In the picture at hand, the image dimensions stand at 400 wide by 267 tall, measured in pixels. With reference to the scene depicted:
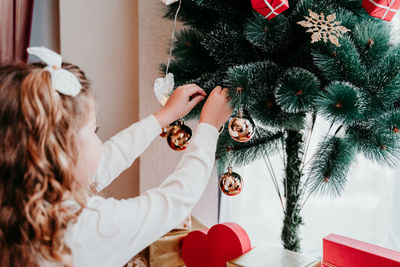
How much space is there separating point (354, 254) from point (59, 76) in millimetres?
673

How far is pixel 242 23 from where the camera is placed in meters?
0.73

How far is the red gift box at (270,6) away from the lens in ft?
1.91

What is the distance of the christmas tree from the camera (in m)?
0.59

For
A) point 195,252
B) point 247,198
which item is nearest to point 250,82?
point 195,252

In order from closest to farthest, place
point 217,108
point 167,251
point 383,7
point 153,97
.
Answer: point 383,7 < point 217,108 < point 167,251 < point 153,97

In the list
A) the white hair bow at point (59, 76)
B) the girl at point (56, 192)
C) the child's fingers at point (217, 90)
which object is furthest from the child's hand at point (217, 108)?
the white hair bow at point (59, 76)

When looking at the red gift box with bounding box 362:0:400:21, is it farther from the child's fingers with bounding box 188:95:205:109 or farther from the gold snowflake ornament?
the child's fingers with bounding box 188:95:205:109

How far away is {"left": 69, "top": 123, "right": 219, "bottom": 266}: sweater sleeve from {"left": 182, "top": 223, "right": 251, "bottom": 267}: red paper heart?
23 centimetres

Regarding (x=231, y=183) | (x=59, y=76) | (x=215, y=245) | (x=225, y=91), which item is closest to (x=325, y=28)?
(x=225, y=91)

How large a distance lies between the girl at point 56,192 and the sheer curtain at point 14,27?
0.66m

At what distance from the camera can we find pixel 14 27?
118 cm

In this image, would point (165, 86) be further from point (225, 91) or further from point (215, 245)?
point (215, 245)

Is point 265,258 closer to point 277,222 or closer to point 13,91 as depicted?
point 277,222

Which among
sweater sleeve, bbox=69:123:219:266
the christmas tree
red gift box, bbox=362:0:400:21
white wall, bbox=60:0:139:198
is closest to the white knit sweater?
sweater sleeve, bbox=69:123:219:266
